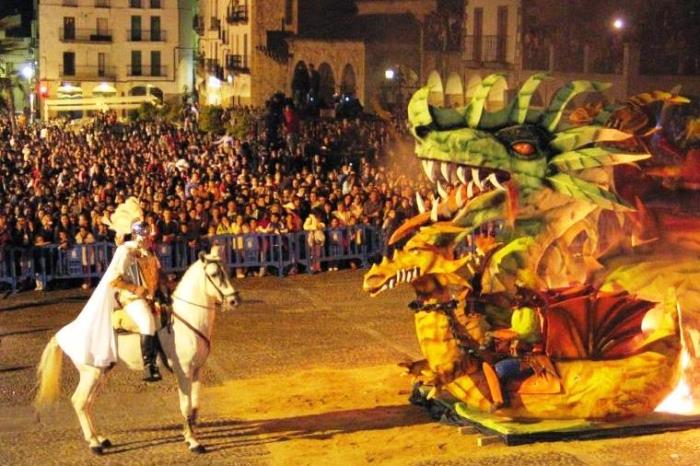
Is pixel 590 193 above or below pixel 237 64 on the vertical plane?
below

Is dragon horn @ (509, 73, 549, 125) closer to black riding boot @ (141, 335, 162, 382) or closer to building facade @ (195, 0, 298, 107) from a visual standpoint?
black riding boot @ (141, 335, 162, 382)

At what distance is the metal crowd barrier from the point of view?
2014 cm

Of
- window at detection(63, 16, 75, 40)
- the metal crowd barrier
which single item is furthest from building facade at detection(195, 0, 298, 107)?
the metal crowd barrier

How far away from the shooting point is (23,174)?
3012 cm

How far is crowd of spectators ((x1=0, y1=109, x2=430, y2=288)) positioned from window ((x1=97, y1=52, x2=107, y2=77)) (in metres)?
33.5

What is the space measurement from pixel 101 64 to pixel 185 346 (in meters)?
63.8

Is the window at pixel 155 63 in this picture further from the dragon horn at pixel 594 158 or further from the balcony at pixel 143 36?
the dragon horn at pixel 594 158

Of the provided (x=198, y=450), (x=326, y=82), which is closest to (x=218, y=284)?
(x=198, y=450)

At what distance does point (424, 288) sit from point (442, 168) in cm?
126

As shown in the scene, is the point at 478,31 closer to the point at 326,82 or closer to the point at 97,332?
the point at 326,82

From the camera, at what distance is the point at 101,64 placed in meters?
72.9

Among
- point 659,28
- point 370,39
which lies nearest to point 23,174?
point 659,28

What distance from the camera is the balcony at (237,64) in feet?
182

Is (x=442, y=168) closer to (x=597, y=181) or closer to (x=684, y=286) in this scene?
(x=597, y=181)
